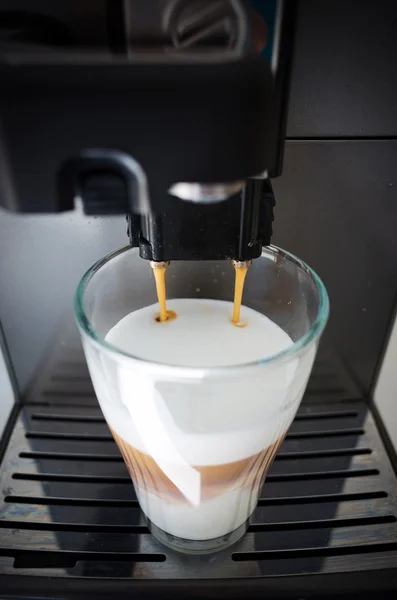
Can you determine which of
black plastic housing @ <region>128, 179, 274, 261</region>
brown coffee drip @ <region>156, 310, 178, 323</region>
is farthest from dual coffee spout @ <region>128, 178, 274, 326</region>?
brown coffee drip @ <region>156, 310, 178, 323</region>

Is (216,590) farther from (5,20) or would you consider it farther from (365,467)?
(5,20)

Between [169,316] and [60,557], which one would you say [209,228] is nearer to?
[169,316]

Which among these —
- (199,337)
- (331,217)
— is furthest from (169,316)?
(331,217)

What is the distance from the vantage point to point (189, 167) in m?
0.24

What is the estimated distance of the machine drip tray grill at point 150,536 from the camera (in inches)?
15.7

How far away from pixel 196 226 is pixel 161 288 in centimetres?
9

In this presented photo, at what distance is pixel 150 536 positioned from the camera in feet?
1.46

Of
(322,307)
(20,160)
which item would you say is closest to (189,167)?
(20,160)

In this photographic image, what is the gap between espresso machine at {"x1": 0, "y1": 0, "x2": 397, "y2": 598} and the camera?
0.77ft

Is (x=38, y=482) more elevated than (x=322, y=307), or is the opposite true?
(x=322, y=307)

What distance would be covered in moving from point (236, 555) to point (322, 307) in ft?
0.67

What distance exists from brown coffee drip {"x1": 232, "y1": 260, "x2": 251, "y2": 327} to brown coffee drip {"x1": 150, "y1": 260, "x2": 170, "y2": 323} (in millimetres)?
50

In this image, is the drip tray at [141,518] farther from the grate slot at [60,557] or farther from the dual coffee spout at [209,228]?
the dual coffee spout at [209,228]

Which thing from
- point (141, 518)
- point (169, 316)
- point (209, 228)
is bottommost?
point (141, 518)
